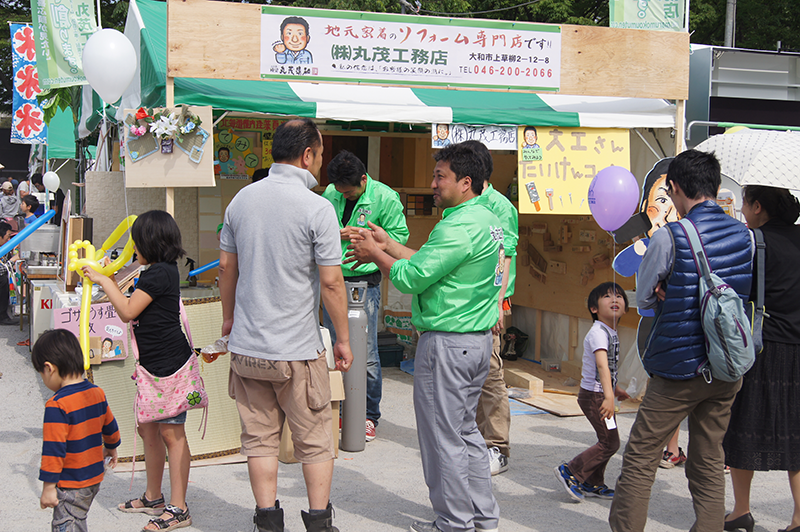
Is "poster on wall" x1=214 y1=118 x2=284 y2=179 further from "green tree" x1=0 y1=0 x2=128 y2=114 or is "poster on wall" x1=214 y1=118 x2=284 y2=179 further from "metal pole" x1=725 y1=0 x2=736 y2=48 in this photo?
"green tree" x1=0 y1=0 x2=128 y2=114

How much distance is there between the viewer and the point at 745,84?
7547mm

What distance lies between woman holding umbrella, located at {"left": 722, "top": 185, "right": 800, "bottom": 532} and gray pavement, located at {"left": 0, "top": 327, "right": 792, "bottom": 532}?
1.97 ft

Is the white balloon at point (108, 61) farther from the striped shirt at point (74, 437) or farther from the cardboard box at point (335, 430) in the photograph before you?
the striped shirt at point (74, 437)

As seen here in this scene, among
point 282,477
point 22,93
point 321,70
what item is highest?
point 22,93

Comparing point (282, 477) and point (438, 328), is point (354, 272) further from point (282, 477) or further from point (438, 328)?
point (438, 328)

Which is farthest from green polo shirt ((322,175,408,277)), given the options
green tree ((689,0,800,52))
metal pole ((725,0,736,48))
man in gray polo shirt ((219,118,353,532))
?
green tree ((689,0,800,52))

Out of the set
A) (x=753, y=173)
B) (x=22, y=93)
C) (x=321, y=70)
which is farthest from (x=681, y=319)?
(x=22, y=93)

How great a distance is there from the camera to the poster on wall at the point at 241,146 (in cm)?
779

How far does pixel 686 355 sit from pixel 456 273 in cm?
103

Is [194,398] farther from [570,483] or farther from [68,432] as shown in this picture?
[570,483]

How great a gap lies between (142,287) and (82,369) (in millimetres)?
655

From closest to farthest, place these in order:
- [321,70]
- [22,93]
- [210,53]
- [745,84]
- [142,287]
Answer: [142,287] → [210,53] → [321,70] → [745,84] → [22,93]

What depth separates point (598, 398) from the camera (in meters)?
4.03

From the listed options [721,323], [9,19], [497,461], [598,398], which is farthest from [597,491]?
[9,19]
